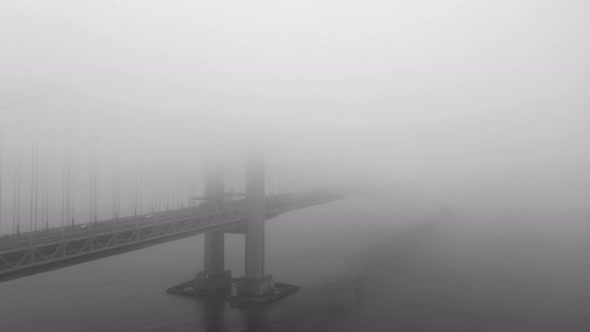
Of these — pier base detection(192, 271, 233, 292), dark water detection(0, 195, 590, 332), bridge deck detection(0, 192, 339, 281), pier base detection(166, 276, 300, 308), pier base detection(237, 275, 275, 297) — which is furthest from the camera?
pier base detection(192, 271, 233, 292)

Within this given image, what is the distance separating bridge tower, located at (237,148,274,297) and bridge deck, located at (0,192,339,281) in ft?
1.78

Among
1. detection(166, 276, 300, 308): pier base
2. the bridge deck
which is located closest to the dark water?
detection(166, 276, 300, 308): pier base

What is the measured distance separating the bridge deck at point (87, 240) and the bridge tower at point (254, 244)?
542mm

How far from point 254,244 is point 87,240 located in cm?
857

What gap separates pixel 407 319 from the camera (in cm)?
1634

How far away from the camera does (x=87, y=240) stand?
1122 cm

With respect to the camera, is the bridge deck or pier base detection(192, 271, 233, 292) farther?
pier base detection(192, 271, 233, 292)

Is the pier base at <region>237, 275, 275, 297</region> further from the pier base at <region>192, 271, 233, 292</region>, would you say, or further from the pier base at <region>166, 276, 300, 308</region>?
the pier base at <region>192, 271, 233, 292</region>

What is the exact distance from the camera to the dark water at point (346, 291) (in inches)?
622

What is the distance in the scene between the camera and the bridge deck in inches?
376

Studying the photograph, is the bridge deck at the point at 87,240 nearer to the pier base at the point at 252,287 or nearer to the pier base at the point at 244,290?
the pier base at the point at 252,287

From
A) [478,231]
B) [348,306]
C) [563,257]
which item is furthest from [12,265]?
[478,231]

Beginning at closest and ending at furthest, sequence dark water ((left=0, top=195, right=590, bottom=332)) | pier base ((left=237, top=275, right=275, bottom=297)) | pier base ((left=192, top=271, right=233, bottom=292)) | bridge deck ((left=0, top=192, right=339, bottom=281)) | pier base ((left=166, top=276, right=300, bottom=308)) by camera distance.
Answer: bridge deck ((left=0, top=192, right=339, bottom=281)) < dark water ((left=0, top=195, right=590, bottom=332)) < pier base ((left=166, top=276, right=300, bottom=308)) < pier base ((left=237, top=275, right=275, bottom=297)) < pier base ((left=192, top=271, right=233, bottom=292))

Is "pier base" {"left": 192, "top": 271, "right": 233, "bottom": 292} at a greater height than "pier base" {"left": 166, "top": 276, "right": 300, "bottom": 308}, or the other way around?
"pier base" {"left": 192, "top": 271, "right": 233, "bottom": 292}
